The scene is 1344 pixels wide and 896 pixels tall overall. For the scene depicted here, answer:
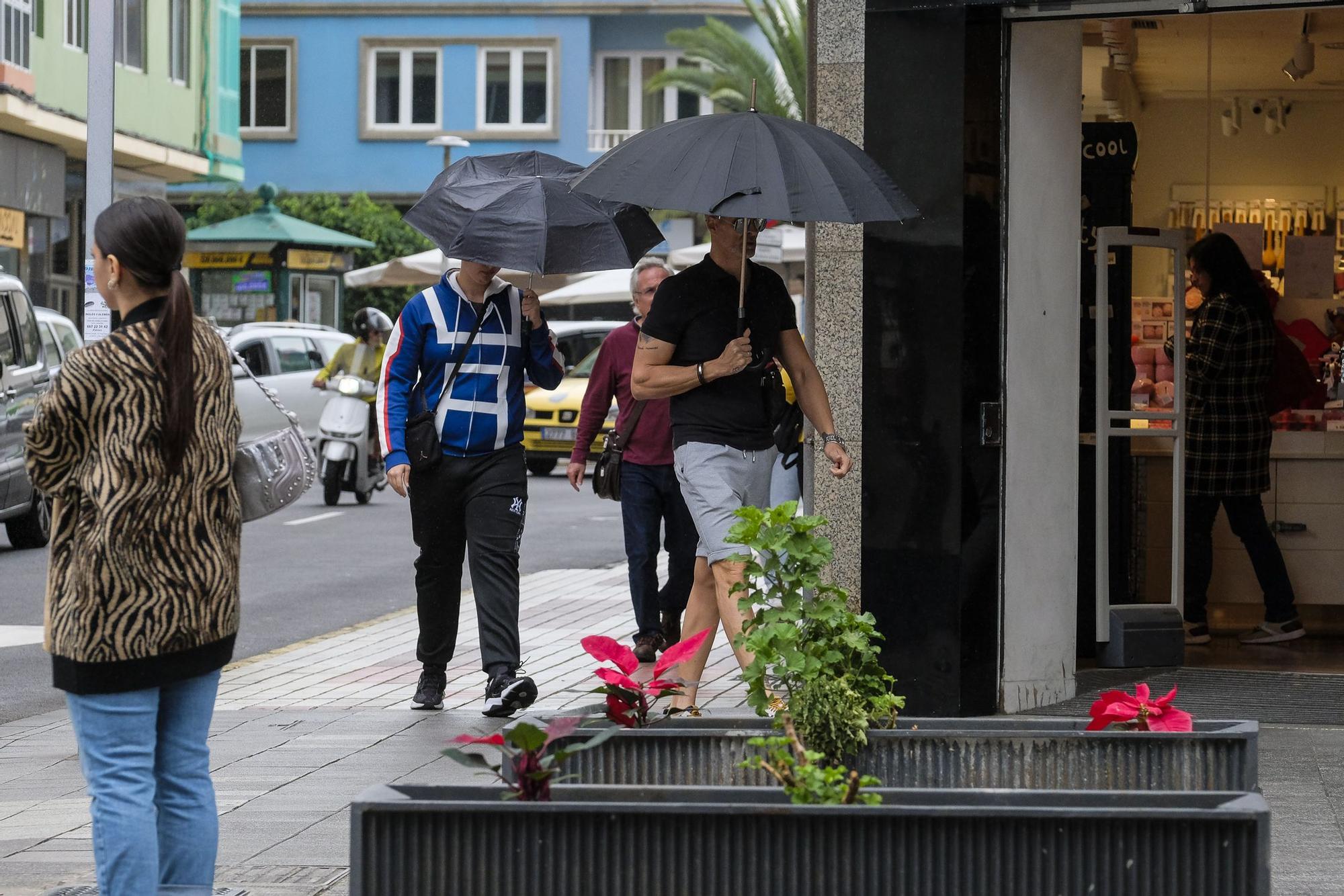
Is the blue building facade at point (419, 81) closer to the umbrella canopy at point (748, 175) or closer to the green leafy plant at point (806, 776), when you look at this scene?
the umbrella canopy at point (748, 175)

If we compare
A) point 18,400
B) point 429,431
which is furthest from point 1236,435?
point 18,400

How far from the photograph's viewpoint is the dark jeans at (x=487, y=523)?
7555mm

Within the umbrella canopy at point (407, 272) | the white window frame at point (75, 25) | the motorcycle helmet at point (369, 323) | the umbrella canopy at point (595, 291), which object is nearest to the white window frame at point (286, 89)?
the umbrella canopy at point (407, 272)

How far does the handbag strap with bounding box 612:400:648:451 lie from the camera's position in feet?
29.6

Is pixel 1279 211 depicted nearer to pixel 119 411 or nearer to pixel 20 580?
pixel 20 580

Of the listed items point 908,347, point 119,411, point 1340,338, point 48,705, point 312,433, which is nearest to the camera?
point 119,411

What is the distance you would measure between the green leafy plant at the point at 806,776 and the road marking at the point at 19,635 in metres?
7.44

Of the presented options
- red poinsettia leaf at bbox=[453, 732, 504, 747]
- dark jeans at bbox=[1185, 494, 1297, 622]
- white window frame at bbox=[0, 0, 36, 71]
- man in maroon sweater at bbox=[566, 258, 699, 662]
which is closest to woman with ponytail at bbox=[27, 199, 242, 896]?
red poinsettia leaf at bbox=[453, 732, 504, 747]

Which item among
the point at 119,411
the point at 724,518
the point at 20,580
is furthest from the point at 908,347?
the point at 20,580

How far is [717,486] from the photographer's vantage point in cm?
654

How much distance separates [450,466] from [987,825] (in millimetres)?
4577

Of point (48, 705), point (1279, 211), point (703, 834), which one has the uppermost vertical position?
point (1279, 211)

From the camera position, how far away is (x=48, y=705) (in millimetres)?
8508

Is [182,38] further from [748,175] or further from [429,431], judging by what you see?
[748,175]
